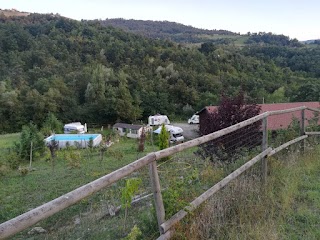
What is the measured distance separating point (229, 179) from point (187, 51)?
214ft

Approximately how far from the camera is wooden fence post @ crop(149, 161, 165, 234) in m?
2.21

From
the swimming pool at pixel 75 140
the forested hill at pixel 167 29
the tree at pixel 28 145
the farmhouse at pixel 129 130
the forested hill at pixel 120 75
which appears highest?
the forested hill at pixel 167 29

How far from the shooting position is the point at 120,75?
5216 cm


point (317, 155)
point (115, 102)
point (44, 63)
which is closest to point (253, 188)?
point (317, 155)

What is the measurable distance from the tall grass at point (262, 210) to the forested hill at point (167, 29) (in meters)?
101

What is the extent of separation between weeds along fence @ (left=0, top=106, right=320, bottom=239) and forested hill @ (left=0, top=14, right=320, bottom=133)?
86.6 ft

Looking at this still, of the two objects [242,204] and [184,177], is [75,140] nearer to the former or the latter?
[184,177]

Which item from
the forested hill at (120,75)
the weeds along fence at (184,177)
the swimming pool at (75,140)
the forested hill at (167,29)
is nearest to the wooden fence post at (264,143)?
the weeds along fence at (184,177)

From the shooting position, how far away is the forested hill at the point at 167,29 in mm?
104375

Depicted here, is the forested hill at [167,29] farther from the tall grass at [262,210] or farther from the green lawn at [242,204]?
the tall grass at [262,210]

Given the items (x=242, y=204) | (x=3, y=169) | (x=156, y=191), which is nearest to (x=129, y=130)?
(x=3, y=169)

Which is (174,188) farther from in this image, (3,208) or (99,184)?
(3,208)

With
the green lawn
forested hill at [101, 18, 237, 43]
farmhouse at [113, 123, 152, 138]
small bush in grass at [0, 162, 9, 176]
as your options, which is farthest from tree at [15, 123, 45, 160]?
forested hill at [101, 18, 237, 43]

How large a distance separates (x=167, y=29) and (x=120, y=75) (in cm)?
6715
